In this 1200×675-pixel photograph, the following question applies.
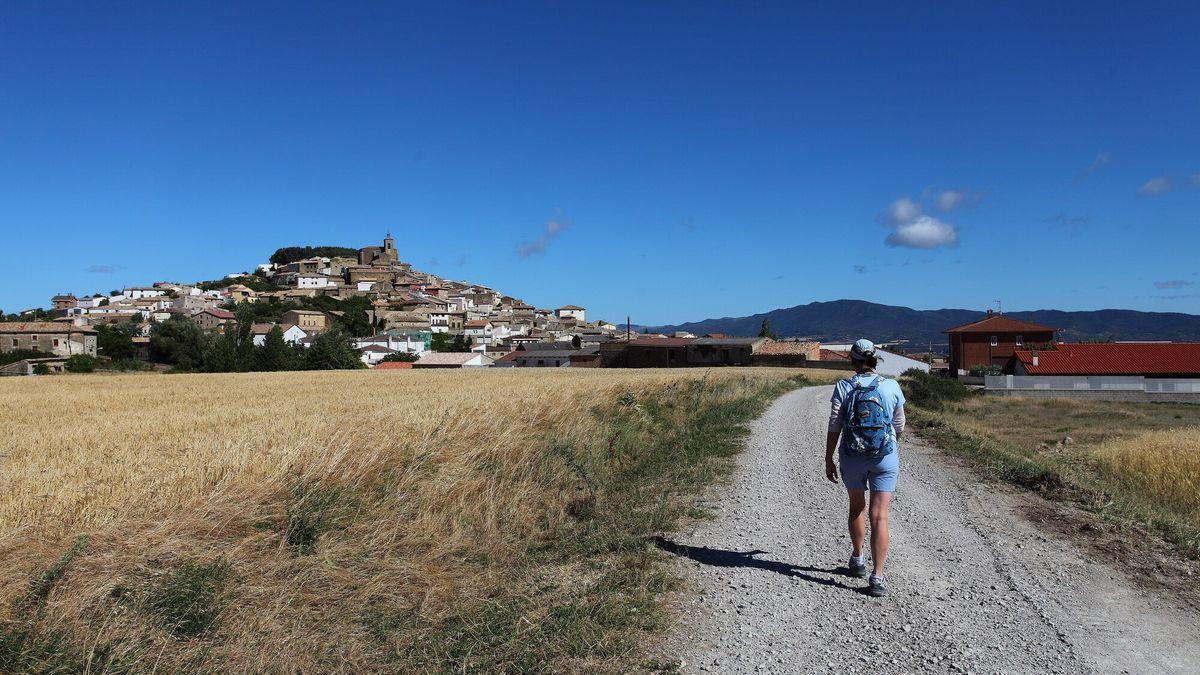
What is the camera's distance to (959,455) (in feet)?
40.6

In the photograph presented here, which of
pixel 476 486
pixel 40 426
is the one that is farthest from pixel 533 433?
pixel 40 426

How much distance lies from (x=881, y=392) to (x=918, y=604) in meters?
1.64

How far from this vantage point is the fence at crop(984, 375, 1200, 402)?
4969cm

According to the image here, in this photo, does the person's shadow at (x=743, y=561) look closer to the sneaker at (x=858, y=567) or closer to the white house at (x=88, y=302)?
the sneaker at (x=858, y=567)

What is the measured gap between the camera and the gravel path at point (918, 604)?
13.3 ft

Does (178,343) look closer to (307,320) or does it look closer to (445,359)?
(445,359)

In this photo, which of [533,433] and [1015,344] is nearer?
[533,433]

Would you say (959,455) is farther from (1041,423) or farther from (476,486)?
(1041,423)

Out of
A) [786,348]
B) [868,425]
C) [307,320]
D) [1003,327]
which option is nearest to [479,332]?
[307,320]

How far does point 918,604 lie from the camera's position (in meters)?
4.90

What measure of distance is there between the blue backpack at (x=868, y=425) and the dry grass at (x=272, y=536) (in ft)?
6.67

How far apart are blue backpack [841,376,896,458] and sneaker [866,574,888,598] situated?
96 cm

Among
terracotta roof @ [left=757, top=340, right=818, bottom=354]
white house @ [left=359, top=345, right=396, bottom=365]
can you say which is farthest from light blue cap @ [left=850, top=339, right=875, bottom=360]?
white house @ [left=359, top=345, right=396, bottom=365]

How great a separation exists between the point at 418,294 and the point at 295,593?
550 ft
